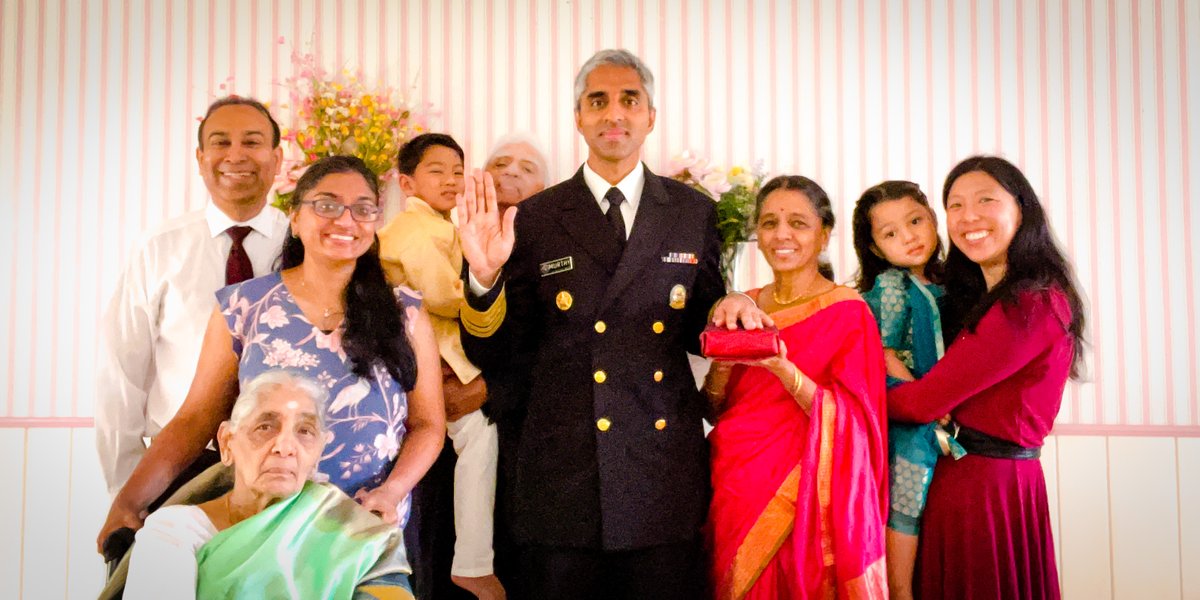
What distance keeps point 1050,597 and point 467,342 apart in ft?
5.56

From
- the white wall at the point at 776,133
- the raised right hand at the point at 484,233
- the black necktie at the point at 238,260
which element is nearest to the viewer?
the raised right hand at the point at 484,233

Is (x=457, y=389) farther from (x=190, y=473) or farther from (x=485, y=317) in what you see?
(x=190, y=473)

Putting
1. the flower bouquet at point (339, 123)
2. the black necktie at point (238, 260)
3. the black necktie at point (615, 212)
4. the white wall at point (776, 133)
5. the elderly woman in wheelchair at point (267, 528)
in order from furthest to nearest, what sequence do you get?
1. the white wall at point (776, 133)
2. the flower bouquet at point (339, 123)
3. the black necktie at point (238, 260)
4. the black necktie at point (615, 212)
5. the elderly woman in wheelchair at point (267, 528)

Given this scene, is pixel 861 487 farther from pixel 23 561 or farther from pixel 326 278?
pixel 23 561

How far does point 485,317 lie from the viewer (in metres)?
2.20

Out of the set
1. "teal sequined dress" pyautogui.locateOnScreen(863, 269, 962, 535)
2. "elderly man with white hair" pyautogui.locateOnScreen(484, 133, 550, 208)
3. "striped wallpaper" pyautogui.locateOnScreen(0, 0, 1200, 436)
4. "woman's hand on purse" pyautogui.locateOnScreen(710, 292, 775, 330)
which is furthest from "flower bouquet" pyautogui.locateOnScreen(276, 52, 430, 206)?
"teal sequined dress" pyautogui.locateOnScreen(863, 269, 962, 535)

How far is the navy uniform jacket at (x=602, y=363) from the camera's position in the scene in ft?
7.14

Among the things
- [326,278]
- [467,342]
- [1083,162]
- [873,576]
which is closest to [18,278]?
[326,278]

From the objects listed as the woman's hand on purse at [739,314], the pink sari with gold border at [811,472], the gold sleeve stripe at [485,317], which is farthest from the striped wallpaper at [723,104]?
the gold sleeve stripe at [485,317]

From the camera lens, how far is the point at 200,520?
2105mm

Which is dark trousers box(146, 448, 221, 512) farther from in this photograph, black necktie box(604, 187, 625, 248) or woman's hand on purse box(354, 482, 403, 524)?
black necktie box(604, 187, 625, 248)

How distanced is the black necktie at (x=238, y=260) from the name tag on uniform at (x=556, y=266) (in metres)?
0.83

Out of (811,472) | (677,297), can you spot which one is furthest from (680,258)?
(811,472)

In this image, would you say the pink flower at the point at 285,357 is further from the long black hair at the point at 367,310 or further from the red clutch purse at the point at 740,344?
the red clutch purse at the point at 740,344
